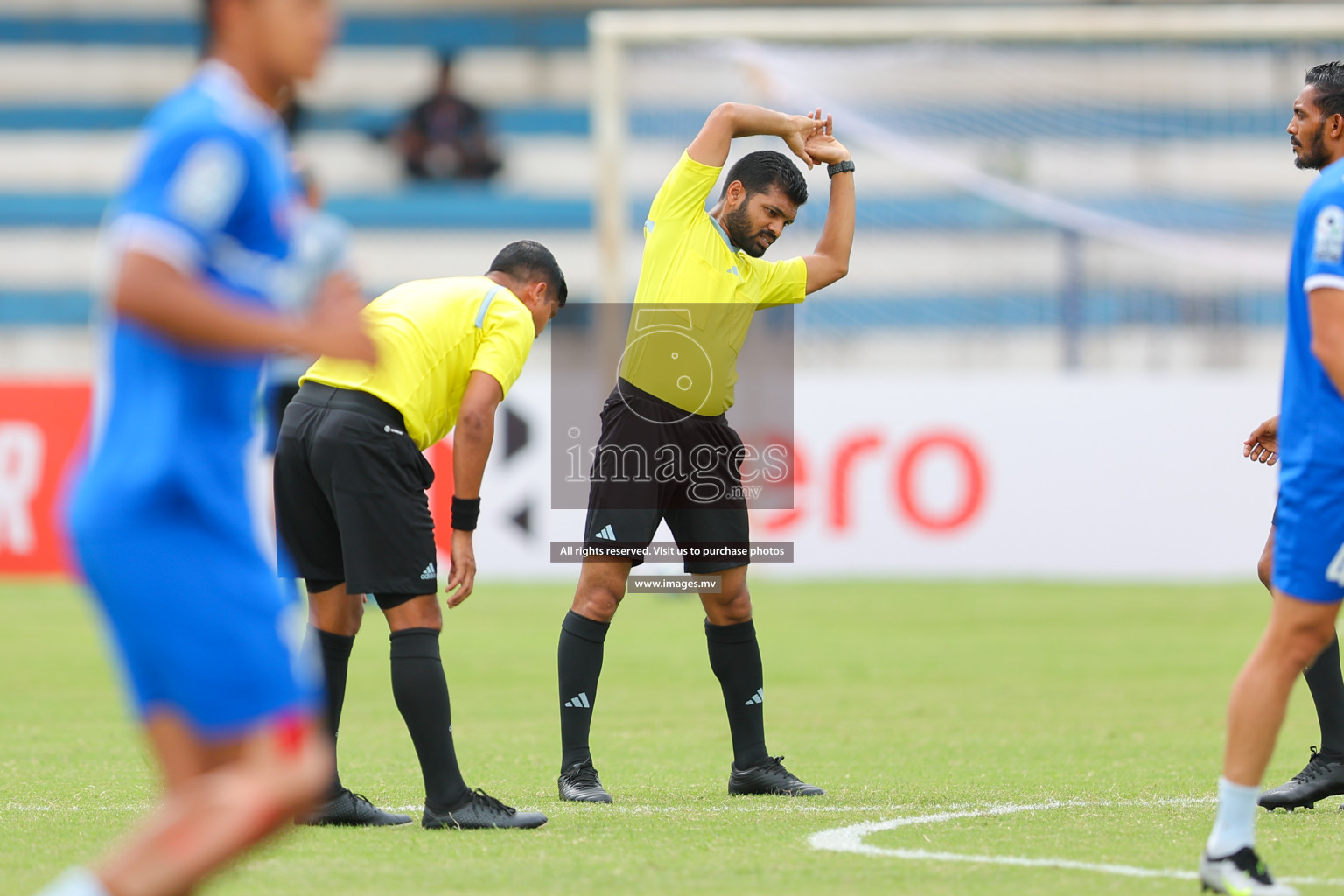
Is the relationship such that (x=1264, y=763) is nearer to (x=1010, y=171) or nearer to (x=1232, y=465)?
(x=1232, y=465)

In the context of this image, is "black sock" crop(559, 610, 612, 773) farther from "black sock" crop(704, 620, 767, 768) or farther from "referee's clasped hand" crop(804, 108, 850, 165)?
"referee's clasped hand" crop(804, 108, 850, 165)

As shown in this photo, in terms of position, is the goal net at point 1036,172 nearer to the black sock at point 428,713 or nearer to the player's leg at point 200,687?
the black sock at point 428,713

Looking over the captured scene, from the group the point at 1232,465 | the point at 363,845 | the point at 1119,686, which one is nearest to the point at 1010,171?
the point at 1232,465

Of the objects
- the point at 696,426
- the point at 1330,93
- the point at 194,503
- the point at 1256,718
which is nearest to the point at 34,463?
the point at 696,426

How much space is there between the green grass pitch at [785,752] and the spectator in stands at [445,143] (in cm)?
1411

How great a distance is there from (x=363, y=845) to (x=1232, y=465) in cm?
1206

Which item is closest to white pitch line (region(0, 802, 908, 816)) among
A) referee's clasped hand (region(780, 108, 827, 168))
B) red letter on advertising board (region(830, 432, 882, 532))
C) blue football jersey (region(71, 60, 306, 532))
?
referee's clasped hand (region(780, 108, 827, 168))

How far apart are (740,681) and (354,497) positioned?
1.87 meters

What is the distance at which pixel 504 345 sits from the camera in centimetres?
565

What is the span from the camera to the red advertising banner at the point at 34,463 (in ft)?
52.0

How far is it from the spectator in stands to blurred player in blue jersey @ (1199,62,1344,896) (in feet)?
76.6

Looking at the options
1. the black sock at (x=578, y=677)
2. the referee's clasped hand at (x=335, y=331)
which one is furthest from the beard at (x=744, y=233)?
the referee's clasped hand at (x=335, y=331)

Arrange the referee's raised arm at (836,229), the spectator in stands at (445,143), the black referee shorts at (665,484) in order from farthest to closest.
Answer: the spectator in stands at (445,143) < the referee's raised arm at (836,229) < the black referee shorts at (665,484)

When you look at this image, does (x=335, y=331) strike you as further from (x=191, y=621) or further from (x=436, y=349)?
(x=436, y=349)
